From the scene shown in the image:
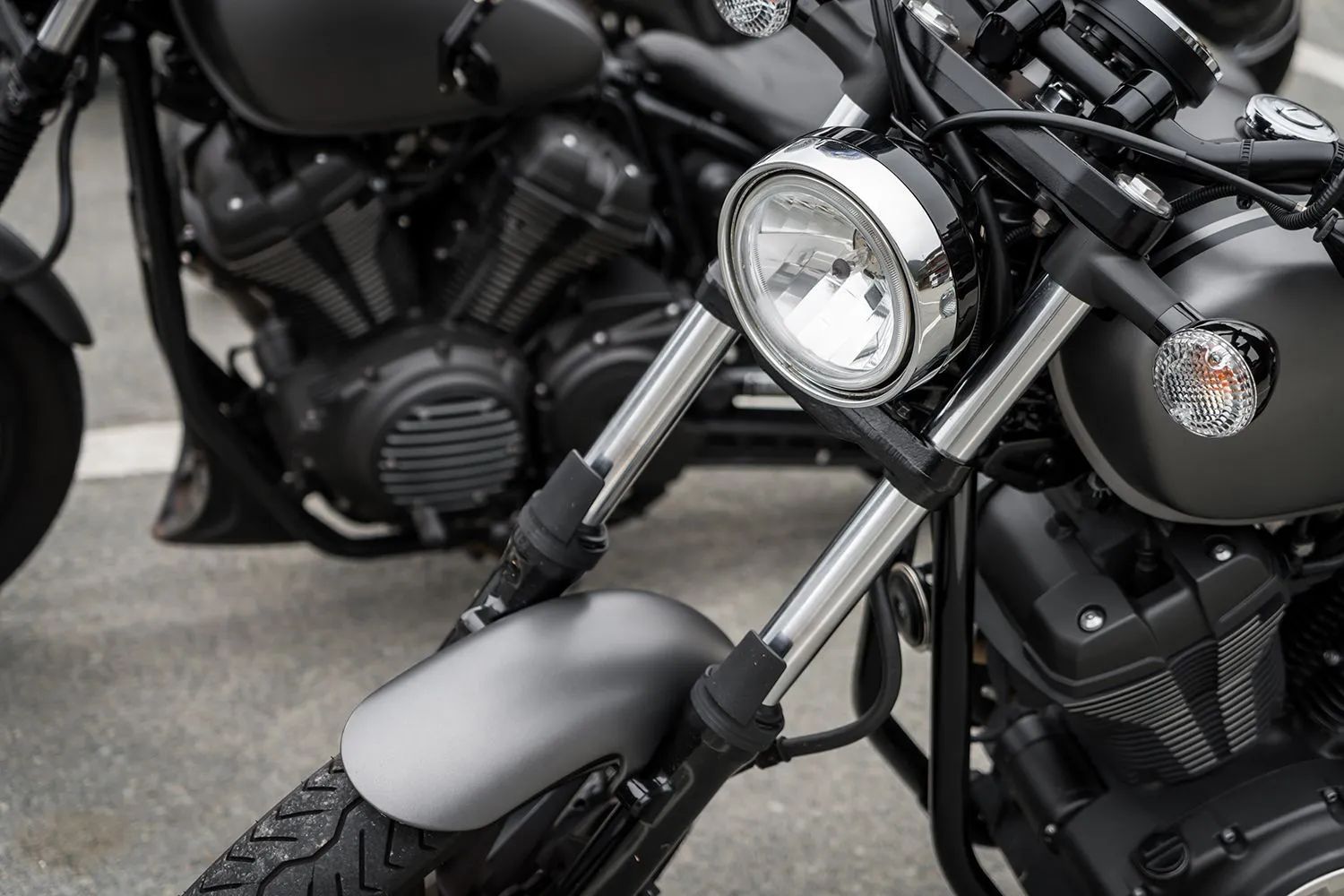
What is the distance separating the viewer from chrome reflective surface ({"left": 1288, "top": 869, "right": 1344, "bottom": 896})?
1.43 metres

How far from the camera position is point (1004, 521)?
5.00 ft

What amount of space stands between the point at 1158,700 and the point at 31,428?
5.84ft

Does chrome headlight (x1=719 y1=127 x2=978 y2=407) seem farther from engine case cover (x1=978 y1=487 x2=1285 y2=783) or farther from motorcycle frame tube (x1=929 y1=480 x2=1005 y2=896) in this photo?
engine case cover (x1=978 y1=487 x2=1285 y2=783)

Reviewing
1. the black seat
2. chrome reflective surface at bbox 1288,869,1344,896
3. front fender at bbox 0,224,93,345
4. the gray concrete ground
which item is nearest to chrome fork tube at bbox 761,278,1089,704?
chrome reflective surface at bbox 1288,869,1344,896

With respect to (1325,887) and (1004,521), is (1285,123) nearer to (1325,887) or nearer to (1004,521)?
(1004,521)

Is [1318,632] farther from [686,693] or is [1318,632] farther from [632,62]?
[632,62]

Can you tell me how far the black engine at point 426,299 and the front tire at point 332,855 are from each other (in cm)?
114

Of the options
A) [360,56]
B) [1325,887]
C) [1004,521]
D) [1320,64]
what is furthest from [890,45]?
[1320,64]

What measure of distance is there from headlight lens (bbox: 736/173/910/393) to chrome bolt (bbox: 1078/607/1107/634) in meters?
0.41

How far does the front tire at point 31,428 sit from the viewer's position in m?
2.25

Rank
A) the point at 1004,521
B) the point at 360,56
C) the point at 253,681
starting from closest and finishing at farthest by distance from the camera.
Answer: the point at 1004,521 → the point at 360,56 → the point at 253,681

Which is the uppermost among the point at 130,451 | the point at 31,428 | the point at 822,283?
the point at 822,283

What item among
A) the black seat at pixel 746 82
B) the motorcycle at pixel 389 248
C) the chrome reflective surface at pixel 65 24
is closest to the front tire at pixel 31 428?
the motorcycle at pixel 389 248

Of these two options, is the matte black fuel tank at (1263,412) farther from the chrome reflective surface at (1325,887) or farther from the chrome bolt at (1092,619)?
the chrome reflective surface at (1325,887)
